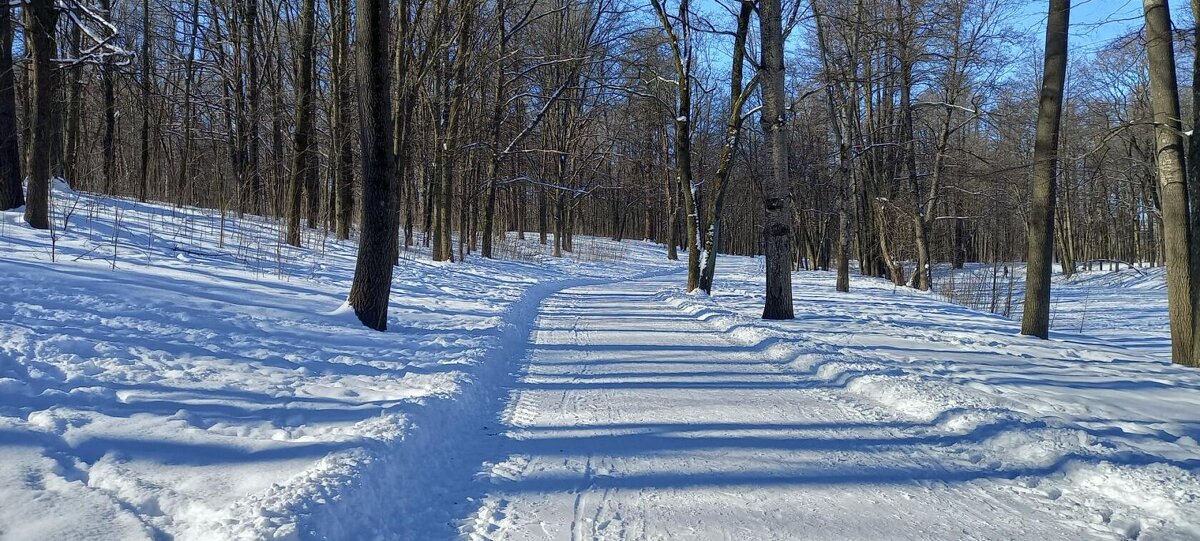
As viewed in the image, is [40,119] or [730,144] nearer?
[40,119]

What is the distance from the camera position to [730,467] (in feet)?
13.3

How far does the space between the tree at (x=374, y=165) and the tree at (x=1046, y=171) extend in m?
10.1

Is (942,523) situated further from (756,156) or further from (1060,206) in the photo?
(1060,206)

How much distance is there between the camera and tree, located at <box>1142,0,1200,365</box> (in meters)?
8.72

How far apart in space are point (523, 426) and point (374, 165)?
16.4 feet

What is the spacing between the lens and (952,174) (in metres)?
23.8

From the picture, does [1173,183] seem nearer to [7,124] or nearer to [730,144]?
[730,144]

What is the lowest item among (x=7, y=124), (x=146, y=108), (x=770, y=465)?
(x=770, y=465)

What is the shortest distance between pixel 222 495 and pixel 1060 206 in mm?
52116

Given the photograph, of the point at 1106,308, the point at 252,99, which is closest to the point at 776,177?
the point at 1106,308

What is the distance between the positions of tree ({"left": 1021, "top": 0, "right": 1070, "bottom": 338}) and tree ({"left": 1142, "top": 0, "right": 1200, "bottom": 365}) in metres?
1.29

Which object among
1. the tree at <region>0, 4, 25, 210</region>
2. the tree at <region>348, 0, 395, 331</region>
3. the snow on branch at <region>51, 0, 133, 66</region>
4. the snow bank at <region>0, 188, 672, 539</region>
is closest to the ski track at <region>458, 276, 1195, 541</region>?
the snow bank at <region>0, 188, 672, 539</region>

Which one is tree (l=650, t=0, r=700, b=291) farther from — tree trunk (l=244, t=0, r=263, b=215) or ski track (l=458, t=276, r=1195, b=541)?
tree trunk (l=244, t=0, r=263, b=215)

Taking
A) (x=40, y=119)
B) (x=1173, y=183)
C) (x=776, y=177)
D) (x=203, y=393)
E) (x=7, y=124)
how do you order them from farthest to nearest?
1. (x=776, y=177)
2. (x=7, y=124)
3. (x=40, y=119)
4. (x=1173, y=183)
5. (x=203, y=393)
